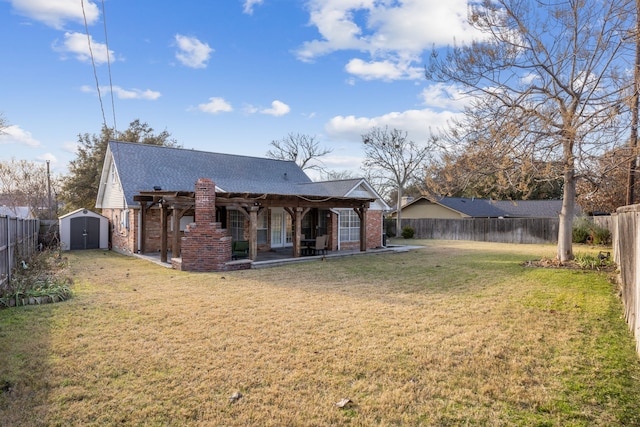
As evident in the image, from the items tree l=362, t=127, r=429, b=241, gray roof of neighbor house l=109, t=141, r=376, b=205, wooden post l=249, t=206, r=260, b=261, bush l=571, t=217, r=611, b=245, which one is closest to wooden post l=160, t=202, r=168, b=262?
wooden post l=249, t=206, r=260, b=261

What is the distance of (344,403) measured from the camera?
351cm

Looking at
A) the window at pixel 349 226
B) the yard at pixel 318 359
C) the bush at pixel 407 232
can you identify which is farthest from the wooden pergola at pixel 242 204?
the bush at pixel 407 232

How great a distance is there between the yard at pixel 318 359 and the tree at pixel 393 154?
26.7 metres

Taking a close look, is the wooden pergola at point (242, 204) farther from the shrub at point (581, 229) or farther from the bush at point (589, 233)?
the shrub at point (581, 229)

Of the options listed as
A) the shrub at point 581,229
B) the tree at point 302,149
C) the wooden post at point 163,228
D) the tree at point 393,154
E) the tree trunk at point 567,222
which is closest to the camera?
the tree trunk at point 567,222

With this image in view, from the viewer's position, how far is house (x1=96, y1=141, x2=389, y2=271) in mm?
13086

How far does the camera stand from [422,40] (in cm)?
1236

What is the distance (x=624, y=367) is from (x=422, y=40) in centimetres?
1084

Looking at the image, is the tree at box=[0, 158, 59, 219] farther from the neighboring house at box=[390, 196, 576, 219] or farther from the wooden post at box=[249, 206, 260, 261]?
the neighboring house at box=[390, 196, 576, 219]

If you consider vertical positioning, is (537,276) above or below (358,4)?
below

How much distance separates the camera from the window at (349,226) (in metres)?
18.1

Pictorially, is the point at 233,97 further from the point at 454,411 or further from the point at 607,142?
the point at 454,411

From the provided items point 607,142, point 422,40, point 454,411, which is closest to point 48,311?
point 454,411

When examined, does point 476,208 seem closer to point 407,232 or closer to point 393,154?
point 393,154
